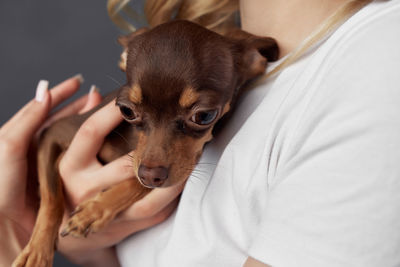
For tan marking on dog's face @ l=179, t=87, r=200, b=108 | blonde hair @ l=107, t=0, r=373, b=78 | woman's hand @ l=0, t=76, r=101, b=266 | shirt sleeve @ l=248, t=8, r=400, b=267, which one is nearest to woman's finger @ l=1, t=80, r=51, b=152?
woman's hand @ l=0, t=76, r=101, b=266

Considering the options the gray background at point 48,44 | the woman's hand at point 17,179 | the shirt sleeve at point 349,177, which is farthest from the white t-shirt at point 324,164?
the gray background at point 48,44

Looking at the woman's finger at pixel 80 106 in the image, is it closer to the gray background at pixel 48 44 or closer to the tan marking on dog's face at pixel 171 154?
the tan marking on dog's face at pixel 171 154

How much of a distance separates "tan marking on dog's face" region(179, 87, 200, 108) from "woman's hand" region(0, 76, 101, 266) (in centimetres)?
60

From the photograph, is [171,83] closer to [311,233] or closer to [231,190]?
[231,190]

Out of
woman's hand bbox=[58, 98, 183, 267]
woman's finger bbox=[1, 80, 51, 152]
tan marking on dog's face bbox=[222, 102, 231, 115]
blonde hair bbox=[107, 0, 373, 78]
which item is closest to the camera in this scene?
tan marking on dog's face bbox=[222, 102, 231, 115]

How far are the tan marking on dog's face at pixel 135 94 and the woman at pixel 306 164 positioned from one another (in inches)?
9.0

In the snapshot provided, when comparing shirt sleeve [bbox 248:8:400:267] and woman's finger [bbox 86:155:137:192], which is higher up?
shirt sleeve [bbox 248:8:400:267]

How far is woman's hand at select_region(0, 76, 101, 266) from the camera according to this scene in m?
1.30

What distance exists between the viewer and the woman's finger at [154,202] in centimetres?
115

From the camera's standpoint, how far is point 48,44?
2383 millimetres

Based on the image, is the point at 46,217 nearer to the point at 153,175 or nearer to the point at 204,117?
the point at 153,175

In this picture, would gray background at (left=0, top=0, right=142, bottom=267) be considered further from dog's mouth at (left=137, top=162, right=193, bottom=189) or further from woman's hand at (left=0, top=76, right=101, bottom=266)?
dog's mouth at (left=137, top=162, right=193, bottom=189)

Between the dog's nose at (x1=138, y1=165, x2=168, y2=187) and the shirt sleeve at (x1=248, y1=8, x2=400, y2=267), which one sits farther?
the dog's nose at (x1=138, y1=165, x2=168, y2=187)

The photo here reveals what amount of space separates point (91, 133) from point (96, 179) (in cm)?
13
